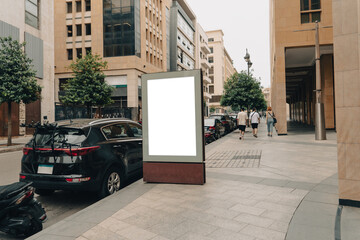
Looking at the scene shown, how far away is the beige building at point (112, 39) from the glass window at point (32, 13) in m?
9.90

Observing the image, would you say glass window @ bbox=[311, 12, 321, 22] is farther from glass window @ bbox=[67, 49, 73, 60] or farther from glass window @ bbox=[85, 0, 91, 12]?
glass window @ bbox=[67, 49, 73, 60]

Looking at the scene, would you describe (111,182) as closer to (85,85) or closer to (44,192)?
(44,192)

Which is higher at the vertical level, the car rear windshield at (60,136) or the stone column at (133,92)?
the stone column at (133,92)

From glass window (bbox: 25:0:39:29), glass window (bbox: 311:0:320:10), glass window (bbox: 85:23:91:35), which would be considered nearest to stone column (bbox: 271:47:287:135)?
glass window (bbox: 311:0:320:10)

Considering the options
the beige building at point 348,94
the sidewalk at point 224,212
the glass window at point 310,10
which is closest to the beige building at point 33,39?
the glass window at point 310,10

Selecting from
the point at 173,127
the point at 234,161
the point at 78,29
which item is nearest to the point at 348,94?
the point at 173,127

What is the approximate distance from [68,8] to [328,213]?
40696 millimetres

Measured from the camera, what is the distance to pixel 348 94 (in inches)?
161

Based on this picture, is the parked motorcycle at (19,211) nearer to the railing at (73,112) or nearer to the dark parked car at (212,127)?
the dark parked car at (212,127)

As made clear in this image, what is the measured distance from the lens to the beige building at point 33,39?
21.3 metres

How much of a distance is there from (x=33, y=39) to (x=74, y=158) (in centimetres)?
2332

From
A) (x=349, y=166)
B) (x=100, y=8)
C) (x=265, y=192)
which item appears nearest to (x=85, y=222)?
(x=265, y=192)

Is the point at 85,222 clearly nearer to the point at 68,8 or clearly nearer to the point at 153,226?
the point at 153,226

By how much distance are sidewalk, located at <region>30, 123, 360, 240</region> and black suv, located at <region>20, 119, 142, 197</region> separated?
44 centimetres
